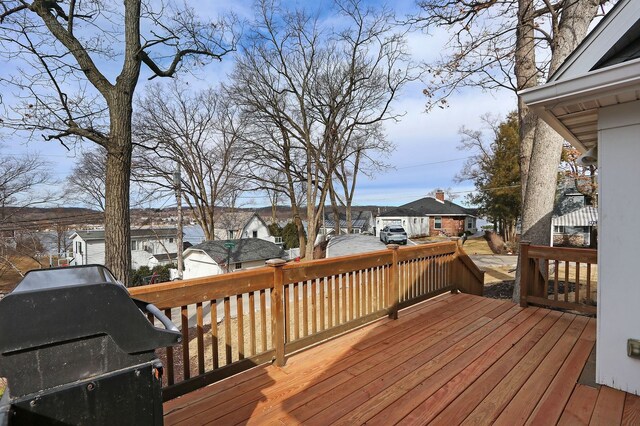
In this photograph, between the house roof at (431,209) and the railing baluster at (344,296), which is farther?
the house roof at (431,209)

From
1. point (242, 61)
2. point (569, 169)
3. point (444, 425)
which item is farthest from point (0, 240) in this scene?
point (569, 169)

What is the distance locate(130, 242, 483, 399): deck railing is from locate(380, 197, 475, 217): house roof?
103 feet

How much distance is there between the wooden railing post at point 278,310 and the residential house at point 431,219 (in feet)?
107

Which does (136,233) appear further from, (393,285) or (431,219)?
(431,219)

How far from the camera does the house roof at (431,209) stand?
35.2 metres

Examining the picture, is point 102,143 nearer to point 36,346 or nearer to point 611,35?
point 36,346

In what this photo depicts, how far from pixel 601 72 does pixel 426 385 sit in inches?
100

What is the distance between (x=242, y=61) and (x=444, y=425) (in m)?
14.6

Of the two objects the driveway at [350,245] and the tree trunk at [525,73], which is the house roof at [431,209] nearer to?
the driveway at [350,245]

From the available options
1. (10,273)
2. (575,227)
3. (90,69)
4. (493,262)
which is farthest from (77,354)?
(575,227)

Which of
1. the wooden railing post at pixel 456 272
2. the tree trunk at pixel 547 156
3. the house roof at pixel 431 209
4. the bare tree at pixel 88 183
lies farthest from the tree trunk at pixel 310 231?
the house roof at pixel 431 209

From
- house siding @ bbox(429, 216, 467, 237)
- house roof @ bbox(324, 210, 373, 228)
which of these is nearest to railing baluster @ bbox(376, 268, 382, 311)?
house siding @ bbox(429, 216, 467, 237)

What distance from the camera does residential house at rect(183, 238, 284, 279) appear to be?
19.8 meters

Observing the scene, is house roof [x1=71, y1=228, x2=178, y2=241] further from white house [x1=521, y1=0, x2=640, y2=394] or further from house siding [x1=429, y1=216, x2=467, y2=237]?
white house [x1=521, y1=0, x2=640, y2=394]
